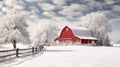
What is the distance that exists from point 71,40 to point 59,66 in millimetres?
67045

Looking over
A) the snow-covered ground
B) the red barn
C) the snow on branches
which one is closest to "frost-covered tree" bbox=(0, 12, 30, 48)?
the snow on branches

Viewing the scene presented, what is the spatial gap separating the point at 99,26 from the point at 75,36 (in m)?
13.5

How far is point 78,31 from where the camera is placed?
281 ft

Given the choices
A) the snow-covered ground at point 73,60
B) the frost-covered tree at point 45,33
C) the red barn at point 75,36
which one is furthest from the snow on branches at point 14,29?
the frost-covered tree at point 45,33

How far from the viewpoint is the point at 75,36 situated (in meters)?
81.9

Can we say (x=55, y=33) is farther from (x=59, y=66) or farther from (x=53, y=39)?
(x=59, y=66)

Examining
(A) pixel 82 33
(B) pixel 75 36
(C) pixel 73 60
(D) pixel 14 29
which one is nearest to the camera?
(C) pixel 73 60

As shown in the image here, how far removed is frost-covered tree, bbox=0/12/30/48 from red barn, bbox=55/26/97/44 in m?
38.6

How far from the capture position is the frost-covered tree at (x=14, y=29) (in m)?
41.8

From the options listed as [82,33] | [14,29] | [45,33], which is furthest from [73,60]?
[45,33]

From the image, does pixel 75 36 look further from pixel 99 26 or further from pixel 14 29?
pixel 14 29

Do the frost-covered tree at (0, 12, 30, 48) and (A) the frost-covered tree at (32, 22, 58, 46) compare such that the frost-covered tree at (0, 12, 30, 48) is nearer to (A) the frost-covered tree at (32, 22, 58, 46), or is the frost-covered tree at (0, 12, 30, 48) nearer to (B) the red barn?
(B) the red barn

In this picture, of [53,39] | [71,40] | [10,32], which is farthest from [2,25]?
[53,39]

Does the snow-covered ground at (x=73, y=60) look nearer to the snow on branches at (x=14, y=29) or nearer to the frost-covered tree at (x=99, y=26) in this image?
the snow on branches at (x=14, y=29)
